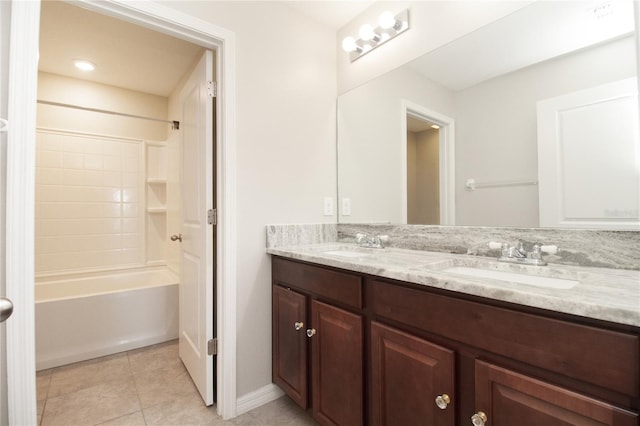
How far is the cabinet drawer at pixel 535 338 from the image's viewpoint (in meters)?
0.59

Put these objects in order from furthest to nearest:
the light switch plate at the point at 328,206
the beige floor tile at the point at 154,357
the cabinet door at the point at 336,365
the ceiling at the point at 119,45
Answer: the beige floor tile at the point at 154,357
the light switch plate at the point at 328,206
the ceiling at the point at 119,45
the cabinet door at the point at 336,365

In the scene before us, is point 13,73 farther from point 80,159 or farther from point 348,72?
point 80,159

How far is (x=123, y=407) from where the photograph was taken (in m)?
1.64

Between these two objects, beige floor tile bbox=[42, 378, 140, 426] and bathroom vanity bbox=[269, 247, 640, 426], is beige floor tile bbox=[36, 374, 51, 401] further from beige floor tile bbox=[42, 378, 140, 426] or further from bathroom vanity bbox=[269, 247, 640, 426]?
bathroom vanity bbox=[269, 247, 640, 426]

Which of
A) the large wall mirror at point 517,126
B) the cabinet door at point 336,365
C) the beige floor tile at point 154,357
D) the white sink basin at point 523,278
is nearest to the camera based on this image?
the white sink basin at point 523,278

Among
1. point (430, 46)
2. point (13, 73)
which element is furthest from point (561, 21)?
point (13, 73)

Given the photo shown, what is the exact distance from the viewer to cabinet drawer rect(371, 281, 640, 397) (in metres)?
0.59

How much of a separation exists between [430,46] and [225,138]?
3.85 ft

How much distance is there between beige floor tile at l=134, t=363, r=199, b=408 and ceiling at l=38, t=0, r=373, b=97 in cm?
229

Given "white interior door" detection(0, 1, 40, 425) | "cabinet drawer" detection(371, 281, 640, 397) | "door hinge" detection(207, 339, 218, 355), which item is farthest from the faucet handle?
"white interior door" detection(0, 1, 40, 425)

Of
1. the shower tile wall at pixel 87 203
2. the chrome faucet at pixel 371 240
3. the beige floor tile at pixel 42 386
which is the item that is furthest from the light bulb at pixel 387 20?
the beige floor tile at pixel 42 386

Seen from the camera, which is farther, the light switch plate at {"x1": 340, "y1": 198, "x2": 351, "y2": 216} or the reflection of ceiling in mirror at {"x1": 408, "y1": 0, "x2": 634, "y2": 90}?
the light switch plate at {"x1": 340, "y1": 198, "x2": 351, "y2": 216}

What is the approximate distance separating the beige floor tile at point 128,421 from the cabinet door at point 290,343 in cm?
70

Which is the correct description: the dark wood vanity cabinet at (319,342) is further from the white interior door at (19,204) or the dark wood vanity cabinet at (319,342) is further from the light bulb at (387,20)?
the light bulb at (387,20)
